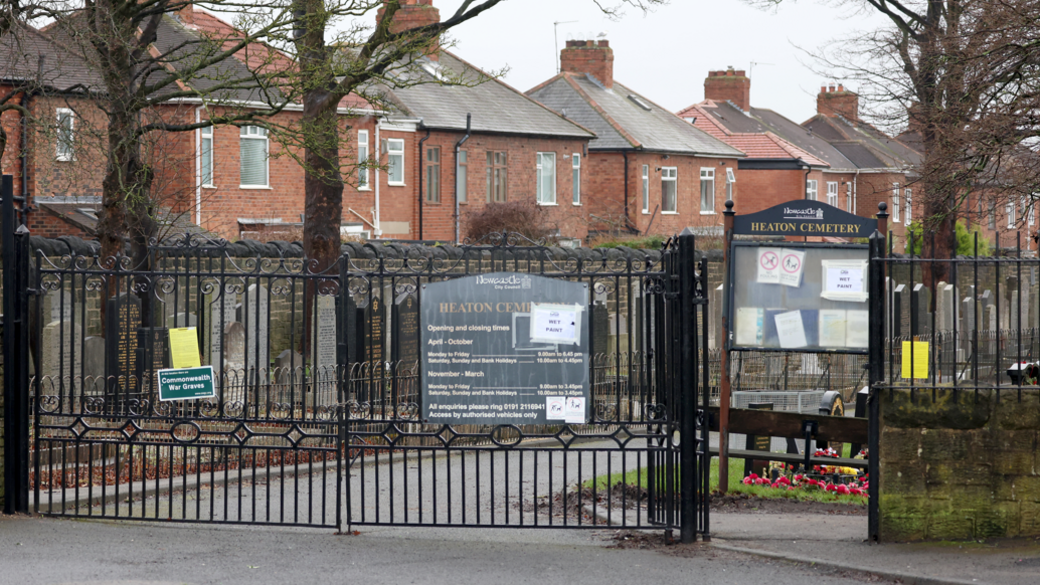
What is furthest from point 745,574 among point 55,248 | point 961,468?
point 55,248

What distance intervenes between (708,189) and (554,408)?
40.9 meters

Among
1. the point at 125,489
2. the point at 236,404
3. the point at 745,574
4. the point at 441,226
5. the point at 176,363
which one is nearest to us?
the point at 745,574

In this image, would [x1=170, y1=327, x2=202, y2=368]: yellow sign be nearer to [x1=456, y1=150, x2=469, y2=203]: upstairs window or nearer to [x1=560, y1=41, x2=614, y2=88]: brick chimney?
[x1=456, y1=150, x2=469, y2=203]: upstairs window

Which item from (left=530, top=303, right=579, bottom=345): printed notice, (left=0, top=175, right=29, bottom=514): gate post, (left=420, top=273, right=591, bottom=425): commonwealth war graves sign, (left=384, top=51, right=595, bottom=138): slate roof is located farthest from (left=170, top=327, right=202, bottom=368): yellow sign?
(left=384, top=51, right=595, bottom=138): slate roof

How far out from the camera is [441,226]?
120 ft

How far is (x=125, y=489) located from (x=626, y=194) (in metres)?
35.5

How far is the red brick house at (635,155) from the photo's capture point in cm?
4334

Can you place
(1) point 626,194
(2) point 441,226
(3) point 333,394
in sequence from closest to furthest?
(3) point 333,394
(2) point 441,226
(1) point 626,194

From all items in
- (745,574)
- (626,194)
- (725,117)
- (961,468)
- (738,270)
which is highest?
(725,117)

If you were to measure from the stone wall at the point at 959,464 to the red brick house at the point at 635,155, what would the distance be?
34499 mm

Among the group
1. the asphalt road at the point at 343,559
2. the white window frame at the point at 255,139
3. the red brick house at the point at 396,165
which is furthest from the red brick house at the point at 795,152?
the asphalt road at the point at 343,559

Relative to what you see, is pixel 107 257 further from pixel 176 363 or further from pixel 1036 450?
pixel 1036 450

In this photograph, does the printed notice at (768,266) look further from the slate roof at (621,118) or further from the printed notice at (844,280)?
the slate roof at (621,118)

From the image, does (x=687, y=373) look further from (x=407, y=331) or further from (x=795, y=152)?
(x=795, y=152)
